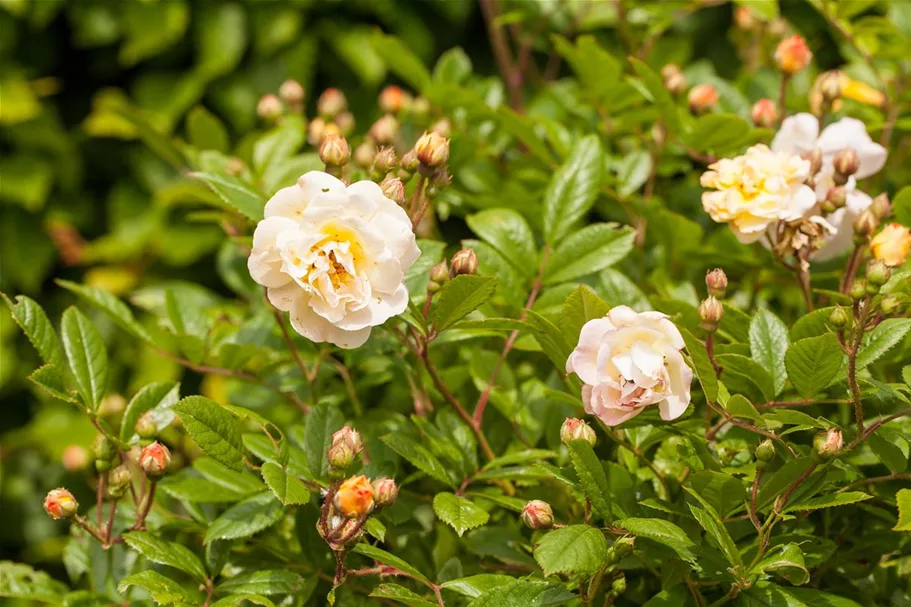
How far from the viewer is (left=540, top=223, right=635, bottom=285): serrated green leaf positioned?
880 millimetres

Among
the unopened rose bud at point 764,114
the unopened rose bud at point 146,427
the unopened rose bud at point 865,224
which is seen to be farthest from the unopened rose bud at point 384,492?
the unopened rose bud at point 764,114

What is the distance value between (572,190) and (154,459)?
454 millimetres

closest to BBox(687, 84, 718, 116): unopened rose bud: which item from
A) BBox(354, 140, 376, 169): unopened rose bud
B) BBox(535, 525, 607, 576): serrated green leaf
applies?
BBox(354, 140, 376, 169): unopened rose bud

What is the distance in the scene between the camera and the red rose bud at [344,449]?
2.20ft

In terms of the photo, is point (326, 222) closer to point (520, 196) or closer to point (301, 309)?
point (301, 309)

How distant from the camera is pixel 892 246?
2.49ft

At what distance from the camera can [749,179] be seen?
31.9 inches

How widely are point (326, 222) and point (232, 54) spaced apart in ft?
4.83

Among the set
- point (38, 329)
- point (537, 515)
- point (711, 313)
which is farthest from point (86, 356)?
point (711, 313)

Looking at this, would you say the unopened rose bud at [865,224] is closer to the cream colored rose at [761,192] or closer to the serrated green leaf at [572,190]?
the cream colored rose at [761,192]

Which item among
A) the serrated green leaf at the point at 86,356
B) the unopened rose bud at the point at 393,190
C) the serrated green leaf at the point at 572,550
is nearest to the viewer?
the serrated green leaf at the point at 572,550

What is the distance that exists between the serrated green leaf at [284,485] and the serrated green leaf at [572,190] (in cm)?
36

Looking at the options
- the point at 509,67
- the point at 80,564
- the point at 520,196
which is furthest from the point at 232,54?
the point at 80,564

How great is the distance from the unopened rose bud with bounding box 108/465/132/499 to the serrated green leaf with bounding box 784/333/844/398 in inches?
20.3
